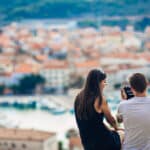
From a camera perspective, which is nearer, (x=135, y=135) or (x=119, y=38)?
(x=135, y=135)

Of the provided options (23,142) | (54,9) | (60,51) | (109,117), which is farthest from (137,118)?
(54,9)

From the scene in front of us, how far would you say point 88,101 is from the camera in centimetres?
134

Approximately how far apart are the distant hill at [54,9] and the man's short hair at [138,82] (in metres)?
20.4

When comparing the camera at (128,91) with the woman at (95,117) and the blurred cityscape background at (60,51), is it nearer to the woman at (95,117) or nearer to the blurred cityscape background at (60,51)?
the woman at (95,117)

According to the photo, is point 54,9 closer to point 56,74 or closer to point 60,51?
point 60,51

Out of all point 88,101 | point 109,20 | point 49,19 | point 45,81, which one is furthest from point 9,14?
point 88,101

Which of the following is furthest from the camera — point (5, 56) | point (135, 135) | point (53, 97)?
point (5, 56)

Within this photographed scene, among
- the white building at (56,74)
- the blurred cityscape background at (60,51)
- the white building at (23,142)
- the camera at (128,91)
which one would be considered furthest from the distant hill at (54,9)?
the camera at (128,91)

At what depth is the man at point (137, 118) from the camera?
1.29m

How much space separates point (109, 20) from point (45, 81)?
5317mm

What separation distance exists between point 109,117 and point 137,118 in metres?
0.06

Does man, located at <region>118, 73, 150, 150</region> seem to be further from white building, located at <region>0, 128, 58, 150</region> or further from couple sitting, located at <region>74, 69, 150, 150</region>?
white building, located at <region>0, 128, 58, 150</region>

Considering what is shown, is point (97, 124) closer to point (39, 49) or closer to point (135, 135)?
point (135, 135)

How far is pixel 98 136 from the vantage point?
1336 mm
